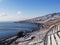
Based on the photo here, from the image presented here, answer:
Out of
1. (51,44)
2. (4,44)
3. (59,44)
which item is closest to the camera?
(59,44)

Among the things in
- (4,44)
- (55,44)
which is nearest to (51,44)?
(55,44)

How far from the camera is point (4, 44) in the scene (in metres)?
Answer: 7.01

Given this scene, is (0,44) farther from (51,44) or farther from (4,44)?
(51,44)

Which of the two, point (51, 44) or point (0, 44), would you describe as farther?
point (0, 44)

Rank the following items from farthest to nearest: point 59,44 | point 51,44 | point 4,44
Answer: point 4,44, point 51,44, point 59,44

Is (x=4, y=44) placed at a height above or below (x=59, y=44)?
below

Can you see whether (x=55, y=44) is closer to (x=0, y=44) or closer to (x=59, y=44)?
(x=59, y=44)

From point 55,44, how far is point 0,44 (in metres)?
4.47

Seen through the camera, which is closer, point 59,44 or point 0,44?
point 59,44

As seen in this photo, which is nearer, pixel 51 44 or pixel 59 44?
pixel 59 44

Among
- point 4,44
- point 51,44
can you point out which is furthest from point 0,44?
point 51,44

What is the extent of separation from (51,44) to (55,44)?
11 centimetres

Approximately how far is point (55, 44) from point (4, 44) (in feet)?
14.3

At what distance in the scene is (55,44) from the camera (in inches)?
120
